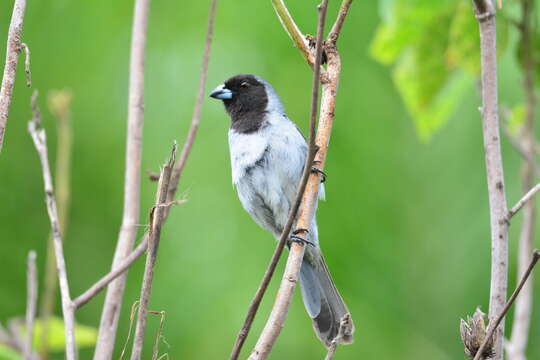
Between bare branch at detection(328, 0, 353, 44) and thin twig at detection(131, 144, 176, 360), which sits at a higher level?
bare branch at detection(328, 0, 353, 44)

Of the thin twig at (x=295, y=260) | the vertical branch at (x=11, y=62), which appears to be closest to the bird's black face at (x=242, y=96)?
the thin twig at (x=295, y=260)

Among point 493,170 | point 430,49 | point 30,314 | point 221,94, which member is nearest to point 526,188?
point 493,170

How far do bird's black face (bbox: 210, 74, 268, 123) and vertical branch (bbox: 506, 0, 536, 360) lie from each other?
1486mm

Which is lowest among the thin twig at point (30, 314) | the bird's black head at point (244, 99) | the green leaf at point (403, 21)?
the thin twig at point (30, 314)

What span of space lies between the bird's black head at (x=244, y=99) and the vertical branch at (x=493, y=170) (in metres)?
1.92

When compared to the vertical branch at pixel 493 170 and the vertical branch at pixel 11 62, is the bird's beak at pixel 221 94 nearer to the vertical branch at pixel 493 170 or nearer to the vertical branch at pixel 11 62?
the vertical branch at pixel 493 170

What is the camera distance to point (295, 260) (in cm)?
172

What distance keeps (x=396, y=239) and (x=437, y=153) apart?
23.6 inches

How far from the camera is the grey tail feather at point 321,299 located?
10.3 feet

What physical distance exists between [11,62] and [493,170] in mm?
1016

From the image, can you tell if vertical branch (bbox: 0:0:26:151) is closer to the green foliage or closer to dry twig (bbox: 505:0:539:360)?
dry twig (bbox: 505:0:539:360)

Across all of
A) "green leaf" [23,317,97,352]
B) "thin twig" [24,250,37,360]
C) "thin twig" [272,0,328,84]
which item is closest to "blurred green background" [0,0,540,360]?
"green leaf" [23,317,97,352]

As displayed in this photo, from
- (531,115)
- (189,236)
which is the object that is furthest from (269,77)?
(531,115)

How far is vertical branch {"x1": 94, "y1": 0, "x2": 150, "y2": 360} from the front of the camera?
6.17 feet
